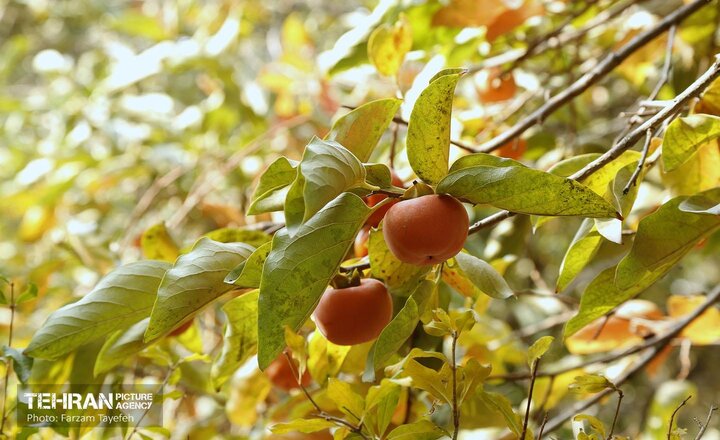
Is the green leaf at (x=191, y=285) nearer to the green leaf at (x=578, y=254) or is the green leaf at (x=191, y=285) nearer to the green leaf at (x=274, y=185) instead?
the green leaf at (x=274, y=185)

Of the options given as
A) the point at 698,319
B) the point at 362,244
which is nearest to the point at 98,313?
the point at 362,244

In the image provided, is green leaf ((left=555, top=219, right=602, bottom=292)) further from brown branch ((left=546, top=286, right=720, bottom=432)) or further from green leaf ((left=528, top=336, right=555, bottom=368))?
brown branch ((left=546, top=286, right=720, bottom=432))

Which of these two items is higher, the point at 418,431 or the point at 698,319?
the point at 418,431

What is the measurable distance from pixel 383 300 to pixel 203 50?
1295mm

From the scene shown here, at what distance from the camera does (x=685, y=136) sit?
0.67 metres

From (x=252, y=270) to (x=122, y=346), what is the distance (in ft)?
0.78

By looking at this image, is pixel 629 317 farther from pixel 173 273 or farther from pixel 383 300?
pixel 173 273

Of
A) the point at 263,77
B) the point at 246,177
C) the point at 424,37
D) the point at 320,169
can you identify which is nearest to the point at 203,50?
the point at 263,77

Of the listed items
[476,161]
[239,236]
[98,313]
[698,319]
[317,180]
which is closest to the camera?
[317,180]

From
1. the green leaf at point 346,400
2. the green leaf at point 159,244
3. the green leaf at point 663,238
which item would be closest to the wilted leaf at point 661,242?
the green leaf at point 663,238

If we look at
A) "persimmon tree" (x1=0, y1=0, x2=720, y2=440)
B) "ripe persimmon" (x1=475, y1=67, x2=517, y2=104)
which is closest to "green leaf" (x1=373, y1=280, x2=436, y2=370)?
"persimmon tree" (x1=0, y1=0, x2=720, y2=440)

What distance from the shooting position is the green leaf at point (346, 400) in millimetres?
694

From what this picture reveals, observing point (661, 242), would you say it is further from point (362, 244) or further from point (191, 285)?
point (191, 285)

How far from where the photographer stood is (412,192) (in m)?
0.64
